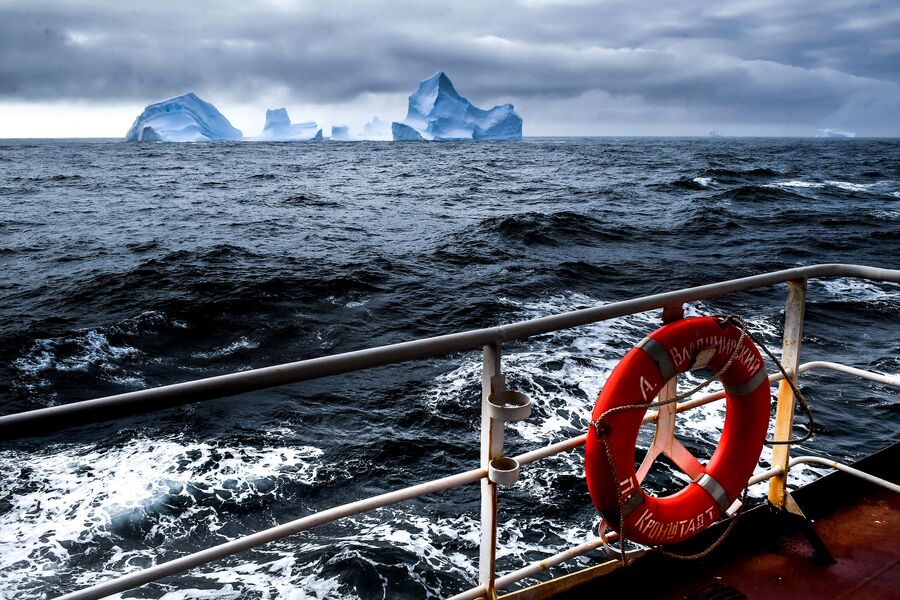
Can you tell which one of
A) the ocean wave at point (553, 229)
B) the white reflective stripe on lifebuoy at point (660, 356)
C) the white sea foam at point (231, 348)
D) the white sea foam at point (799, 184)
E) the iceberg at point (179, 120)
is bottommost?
the white sea foam at point (231, 348)

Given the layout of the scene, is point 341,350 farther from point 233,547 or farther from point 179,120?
point 179,120

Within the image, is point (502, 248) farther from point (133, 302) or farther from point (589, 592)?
point (589, 592)

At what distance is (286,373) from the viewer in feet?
3.93

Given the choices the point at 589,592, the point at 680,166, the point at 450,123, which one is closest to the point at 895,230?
the point at 589,592

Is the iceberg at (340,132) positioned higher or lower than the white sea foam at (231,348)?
higher

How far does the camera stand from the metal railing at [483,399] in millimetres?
1051

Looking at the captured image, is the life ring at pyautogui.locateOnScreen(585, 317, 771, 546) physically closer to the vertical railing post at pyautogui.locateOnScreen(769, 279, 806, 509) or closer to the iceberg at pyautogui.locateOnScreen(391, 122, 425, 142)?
the vertical railing post at pyautogui.locateOnScreen(769, 279, 806, 509)

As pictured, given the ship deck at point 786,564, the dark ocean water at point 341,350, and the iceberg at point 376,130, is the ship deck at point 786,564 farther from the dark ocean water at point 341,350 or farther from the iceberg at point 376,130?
the iceberg at point 376,130

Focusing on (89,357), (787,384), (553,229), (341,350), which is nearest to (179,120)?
(553,229)

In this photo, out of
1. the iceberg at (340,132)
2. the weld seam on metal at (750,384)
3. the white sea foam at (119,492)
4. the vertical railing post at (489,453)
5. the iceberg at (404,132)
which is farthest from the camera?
the iceberg at (340,132)

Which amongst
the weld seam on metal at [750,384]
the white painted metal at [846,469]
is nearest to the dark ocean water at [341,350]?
the white painted metal at [846,469]

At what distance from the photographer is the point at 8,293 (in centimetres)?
1188

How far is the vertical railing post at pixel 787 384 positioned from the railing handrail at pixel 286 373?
1.22 ft

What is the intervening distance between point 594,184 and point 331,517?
3148 centimetres
